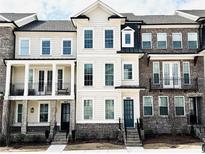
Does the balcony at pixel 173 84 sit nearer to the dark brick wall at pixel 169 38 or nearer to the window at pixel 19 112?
the dark brick wall at pixel 169 38

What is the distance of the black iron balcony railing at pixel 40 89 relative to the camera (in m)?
24.6

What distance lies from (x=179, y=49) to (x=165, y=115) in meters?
6.51

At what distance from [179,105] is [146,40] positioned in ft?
22.8

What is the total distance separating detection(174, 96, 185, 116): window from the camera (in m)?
25.0

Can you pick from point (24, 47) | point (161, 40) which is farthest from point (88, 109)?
point (161, 40)

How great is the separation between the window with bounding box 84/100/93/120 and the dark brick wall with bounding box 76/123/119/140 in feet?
2.55

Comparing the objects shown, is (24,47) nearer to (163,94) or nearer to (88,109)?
(88,109)

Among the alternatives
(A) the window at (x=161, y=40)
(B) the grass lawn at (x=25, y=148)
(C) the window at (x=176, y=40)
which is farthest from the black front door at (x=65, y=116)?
(C) the window at (x=176, y=40)

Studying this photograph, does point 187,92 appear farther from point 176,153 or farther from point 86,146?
point 86,146

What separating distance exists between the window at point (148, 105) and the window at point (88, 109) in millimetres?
5080

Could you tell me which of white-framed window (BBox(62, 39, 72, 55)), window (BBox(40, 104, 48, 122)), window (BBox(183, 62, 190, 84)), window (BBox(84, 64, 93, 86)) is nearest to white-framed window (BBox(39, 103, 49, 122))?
window (BBox(40, 104, 48, 122))

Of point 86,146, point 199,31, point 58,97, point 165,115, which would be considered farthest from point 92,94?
point 199,31

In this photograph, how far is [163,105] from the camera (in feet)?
82.5

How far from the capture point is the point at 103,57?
955 inches
